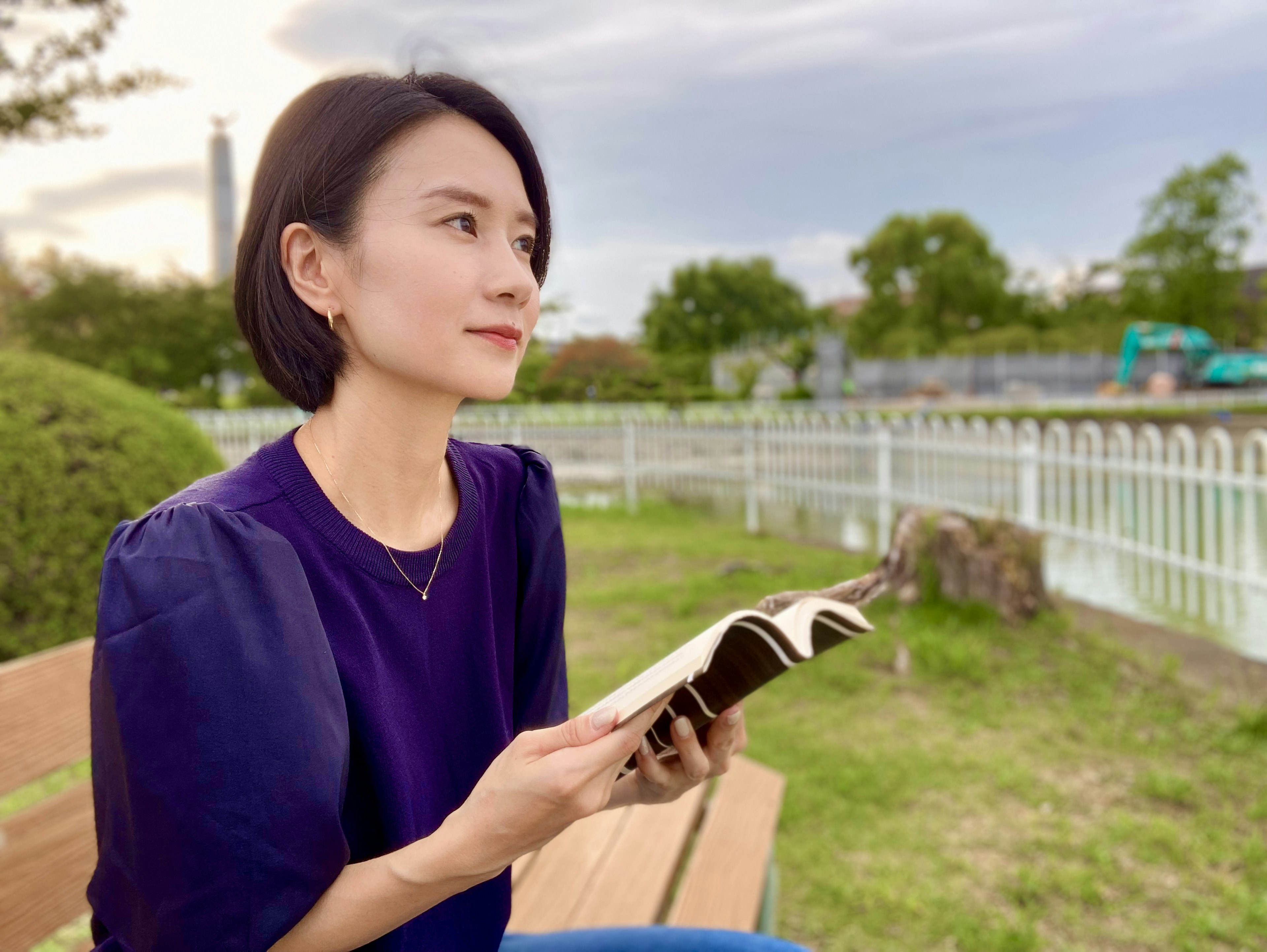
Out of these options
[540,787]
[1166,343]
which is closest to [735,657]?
[540,787]

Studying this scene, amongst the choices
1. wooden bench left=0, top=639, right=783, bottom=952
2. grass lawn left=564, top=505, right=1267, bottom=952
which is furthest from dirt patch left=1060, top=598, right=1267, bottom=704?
wooden bench left=0, top=639, right=783, bottom=952

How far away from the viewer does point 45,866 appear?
158 centimetres

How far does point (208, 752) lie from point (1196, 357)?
37.3 meters

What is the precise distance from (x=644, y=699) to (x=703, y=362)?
4.55 feet

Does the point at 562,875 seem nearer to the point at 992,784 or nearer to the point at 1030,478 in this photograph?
the point at 992,784

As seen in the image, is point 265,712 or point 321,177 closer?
point 265,712

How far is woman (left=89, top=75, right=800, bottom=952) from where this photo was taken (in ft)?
2.59

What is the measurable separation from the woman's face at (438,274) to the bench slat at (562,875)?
103cm

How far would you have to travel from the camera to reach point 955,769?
11.3 feet

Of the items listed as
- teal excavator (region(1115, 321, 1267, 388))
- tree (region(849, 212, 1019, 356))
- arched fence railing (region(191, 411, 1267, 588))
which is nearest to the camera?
arched fence railing (region(191, 411, 1267, 588))

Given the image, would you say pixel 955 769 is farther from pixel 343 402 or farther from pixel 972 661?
pixel 343 402

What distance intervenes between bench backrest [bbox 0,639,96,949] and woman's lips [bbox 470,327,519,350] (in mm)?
1096

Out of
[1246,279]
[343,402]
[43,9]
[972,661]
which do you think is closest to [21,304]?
[43,9]

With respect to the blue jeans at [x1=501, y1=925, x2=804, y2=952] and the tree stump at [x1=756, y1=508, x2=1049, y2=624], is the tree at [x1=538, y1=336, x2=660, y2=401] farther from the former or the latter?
the tree stump at [x1=756, y1=508, x2=1049, y2=624]
